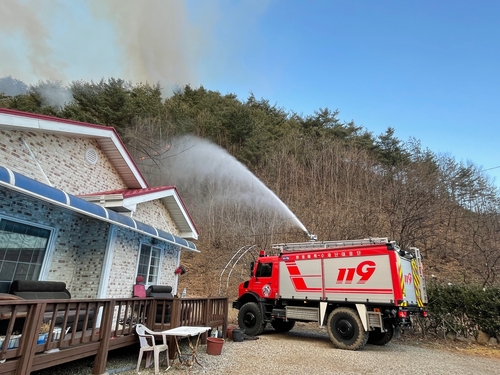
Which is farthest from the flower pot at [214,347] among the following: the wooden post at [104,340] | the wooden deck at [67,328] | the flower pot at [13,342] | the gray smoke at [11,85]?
Answer: the gray smoke at [11,85]

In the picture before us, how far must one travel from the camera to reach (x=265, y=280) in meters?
10.3

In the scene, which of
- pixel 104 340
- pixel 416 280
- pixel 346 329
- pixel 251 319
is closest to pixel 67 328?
pixel 104 340

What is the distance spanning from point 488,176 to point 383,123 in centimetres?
1025

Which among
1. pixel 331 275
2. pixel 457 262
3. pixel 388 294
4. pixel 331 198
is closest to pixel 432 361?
pixel 388 294

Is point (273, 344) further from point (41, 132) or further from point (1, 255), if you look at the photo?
point (41, 132)

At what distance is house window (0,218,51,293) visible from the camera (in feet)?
19.7

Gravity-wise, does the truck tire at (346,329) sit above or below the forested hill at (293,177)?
below

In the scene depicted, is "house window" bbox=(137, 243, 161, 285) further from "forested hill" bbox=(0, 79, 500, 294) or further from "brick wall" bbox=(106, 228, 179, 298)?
"forested hill" bbox=(0, 79, 500, 294)

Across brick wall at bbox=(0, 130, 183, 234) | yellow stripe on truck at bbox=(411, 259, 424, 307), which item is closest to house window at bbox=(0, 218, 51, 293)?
brick wall at bbox=(0, 130, 183, 234)

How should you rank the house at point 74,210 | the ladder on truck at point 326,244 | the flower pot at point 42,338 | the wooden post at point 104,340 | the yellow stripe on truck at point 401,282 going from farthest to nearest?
1. the ladder on truck at point 326,244
2. the yellow stripe on truck at point 401,282
3. the house at point 74,210
4. the wooden post at point 104,340
5. the flower pot at point 42,338

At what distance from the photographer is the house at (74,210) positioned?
5.91 meters

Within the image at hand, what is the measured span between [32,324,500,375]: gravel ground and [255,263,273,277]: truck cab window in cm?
212

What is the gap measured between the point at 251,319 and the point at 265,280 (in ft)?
4.42

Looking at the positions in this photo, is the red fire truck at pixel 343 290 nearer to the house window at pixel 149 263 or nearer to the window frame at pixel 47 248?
the house window at pixel 149 263
